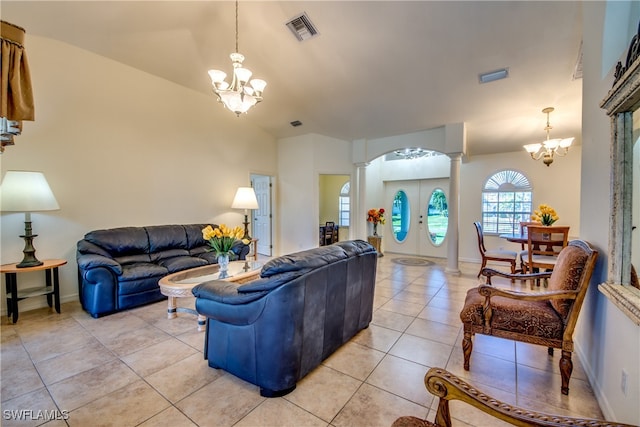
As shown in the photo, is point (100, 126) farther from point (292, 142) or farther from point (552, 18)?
point (552, 18)

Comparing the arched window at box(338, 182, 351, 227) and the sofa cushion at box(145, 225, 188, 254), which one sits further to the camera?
the arched window at box(338, 182, 351, 227)

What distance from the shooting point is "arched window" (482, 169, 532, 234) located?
5.71 meters

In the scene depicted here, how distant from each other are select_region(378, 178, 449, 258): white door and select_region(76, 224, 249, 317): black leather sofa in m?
4.36

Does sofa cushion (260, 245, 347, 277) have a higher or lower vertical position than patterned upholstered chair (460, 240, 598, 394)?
higher

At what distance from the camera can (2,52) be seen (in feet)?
4.59

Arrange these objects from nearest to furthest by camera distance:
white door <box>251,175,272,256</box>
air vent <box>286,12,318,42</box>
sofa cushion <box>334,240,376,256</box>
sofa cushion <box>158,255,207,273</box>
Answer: sofa cushion <box>334,240,376,256</box> < air vent <box>286,12,318,42</box> < sofa cushion <box>158,255,207,273</box> < white door <box>251,175,272,256</box>

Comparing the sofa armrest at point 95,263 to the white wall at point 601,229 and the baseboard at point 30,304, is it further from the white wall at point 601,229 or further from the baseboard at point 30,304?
the white wall at point 601,229

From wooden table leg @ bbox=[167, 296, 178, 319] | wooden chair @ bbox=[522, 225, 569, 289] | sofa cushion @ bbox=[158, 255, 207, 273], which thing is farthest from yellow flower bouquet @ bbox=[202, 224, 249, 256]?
wooden chair @ bbox=[522, 225, 569, 289]

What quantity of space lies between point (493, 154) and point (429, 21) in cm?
405

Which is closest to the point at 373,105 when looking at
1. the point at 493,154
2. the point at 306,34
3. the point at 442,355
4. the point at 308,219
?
the point at 306,34

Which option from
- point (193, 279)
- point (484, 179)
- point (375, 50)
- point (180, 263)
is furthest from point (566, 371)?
point (484, 179)

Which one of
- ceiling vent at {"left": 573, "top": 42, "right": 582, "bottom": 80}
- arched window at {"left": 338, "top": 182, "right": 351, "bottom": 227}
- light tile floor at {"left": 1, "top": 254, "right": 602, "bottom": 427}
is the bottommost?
light tile floor at {"left": 1, "top": 254, "right": 602, "bottom": 427}

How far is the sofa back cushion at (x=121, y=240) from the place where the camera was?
11.8ft

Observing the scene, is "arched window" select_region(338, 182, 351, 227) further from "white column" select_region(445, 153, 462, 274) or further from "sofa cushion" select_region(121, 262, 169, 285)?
"sofa cushion" select_region(121, 262, 169, 285)
